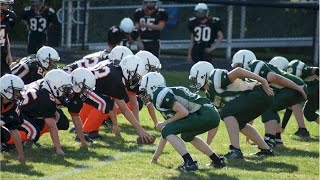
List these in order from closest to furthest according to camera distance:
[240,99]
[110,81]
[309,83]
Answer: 1. [240,99]
2. [110,81]
3. [309,83]

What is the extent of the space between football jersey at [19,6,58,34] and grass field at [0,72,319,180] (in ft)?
16.3

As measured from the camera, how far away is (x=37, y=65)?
10680mm

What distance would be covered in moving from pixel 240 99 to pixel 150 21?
6826 mm

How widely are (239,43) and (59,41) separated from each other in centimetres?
403

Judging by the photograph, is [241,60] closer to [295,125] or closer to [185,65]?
[295,125]

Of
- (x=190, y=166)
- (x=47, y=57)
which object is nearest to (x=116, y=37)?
(x=47, y=57)

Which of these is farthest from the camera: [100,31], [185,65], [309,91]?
[100,31]

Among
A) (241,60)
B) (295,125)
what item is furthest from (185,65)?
(241,60)

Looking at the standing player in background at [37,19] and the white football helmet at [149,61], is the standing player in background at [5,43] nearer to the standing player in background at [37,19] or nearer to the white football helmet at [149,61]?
the white football helmet at [149,61]

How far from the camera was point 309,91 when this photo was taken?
11422 millimetres

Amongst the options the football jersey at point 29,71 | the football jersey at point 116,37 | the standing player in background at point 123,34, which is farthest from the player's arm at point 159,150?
the football jersey at point 116,37

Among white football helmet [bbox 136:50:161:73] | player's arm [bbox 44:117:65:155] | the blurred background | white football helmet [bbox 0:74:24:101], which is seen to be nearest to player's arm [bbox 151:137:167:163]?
player's arm [bbox 44:117:65:155]

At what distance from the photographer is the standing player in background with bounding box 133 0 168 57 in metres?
15.9

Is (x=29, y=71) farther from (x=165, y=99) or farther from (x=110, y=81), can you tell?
(x=165, y=99)
